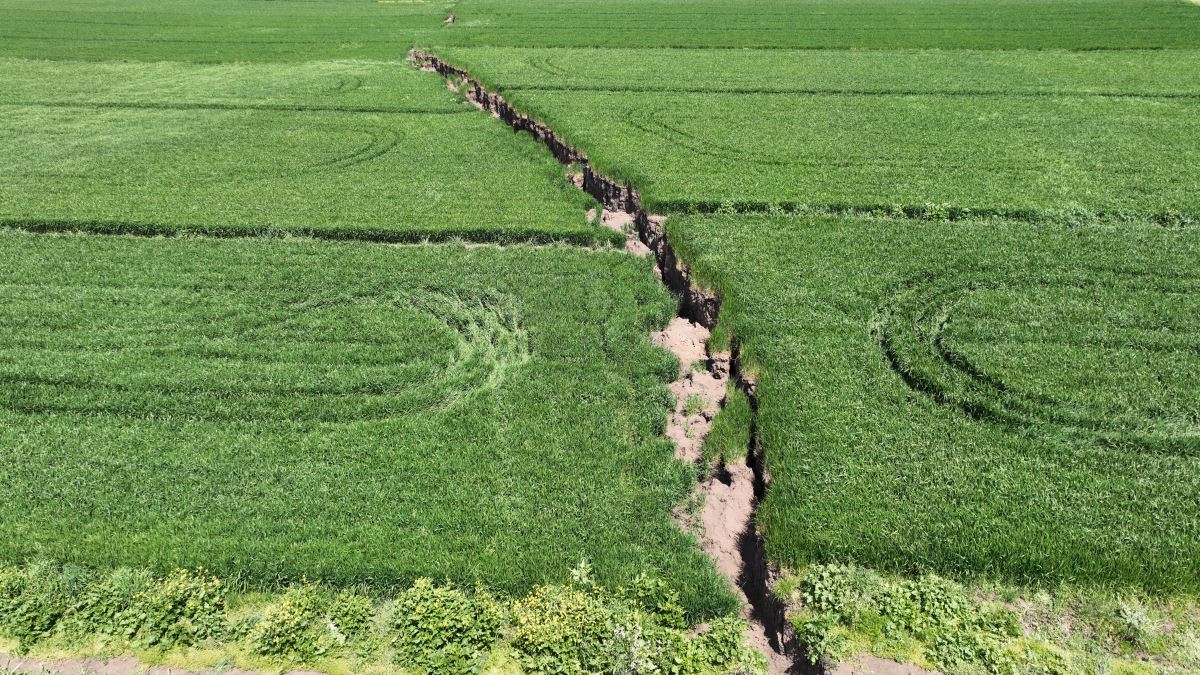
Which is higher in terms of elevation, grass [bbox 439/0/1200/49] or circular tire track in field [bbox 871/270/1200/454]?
grass [bbox 439/0/1200/49]

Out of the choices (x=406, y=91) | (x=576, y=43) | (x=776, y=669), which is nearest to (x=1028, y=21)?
(x=576, y=43)

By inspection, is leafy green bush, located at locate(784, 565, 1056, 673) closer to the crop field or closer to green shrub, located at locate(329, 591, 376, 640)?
the crop field

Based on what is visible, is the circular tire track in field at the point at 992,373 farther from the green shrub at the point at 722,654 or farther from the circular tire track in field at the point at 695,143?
the circular tire track in field at the point at 695,143

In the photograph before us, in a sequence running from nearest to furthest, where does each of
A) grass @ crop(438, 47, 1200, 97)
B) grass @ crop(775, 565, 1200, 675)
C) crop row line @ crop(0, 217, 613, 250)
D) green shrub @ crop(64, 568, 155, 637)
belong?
grass @ crop(775, 565, 1200, 675), green shrub @ crop(64, 568, 155, 637), crop row line @ crop(0, 217, 613, 250), grass @ crop(438, 47, 1200, 97)

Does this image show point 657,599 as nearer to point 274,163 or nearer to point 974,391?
point 974,391


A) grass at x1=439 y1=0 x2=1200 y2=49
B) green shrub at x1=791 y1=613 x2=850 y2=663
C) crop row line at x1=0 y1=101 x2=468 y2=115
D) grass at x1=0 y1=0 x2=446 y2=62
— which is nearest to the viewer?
green shrub at x1=791 y1=613 x2=850 y2=663

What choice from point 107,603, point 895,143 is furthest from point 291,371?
point 895,143

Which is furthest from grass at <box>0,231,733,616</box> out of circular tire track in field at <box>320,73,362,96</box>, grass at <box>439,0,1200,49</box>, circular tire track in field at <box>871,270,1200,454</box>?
grass at <box>439,0,1200,49</box>
